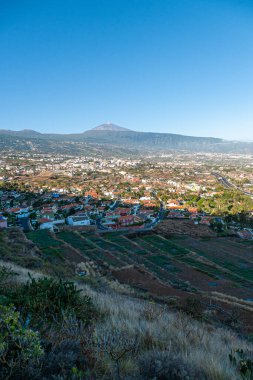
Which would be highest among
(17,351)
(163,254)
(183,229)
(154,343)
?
(17,351)

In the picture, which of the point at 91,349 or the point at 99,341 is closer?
the point at 91,349

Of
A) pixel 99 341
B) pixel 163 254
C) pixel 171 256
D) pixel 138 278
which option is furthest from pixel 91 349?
pixel 163 254

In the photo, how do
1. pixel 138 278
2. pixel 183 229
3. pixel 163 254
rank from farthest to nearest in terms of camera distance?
pixel 183 229, pixel 163 254, pixel 138 278

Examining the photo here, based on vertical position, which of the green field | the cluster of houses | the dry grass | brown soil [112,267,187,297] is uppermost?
the dry grass

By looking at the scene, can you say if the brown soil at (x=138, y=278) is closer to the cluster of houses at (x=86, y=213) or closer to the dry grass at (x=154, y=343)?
the dry grass at (x=154, y=343)

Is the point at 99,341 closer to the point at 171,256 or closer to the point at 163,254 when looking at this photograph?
the point at 171,256

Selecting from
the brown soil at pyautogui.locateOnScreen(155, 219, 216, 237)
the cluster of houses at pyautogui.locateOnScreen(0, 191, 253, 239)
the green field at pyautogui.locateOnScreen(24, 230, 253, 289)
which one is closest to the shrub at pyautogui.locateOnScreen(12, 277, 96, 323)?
the green field at pyautogui.locateOnScreen(24, 230, 253, 289)

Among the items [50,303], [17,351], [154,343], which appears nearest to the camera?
[17,351]

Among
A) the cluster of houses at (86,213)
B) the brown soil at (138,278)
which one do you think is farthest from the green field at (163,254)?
the cluster of houses at (86,213)

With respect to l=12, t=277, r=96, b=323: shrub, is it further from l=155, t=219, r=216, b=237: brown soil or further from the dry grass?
l=155, t=219, r=216, b=237: brown soil
